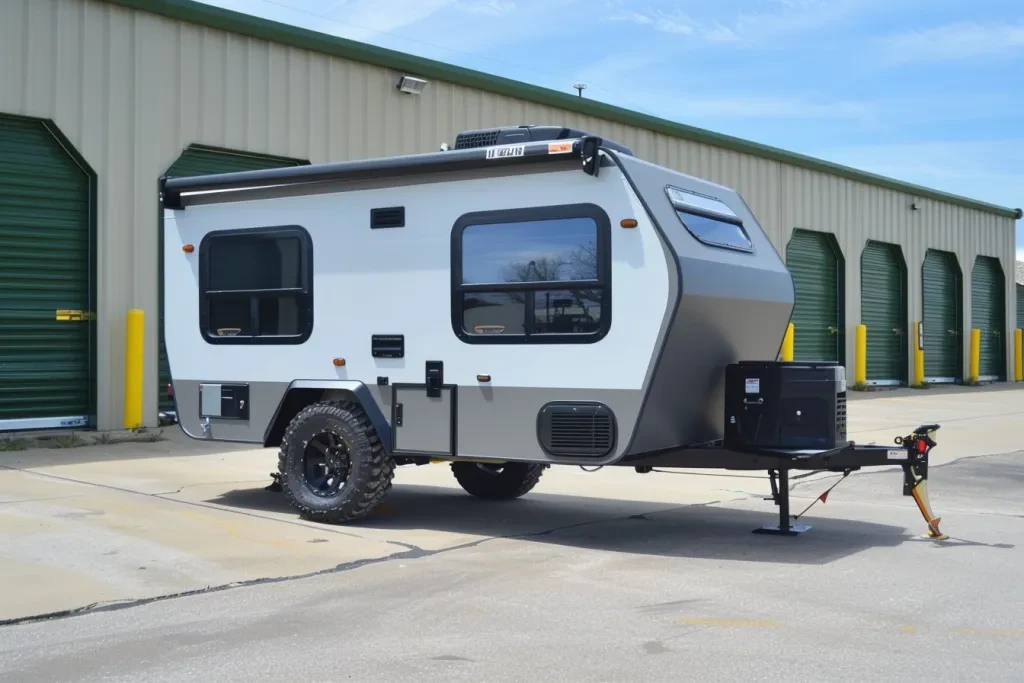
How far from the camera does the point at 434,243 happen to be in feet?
28.3

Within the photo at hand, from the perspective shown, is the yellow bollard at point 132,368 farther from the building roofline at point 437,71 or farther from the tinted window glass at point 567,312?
the tinted window glass at point 567,312

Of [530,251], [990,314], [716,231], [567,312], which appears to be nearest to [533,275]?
[530,251]

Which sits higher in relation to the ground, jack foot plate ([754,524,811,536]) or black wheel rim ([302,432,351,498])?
black wheel rim ([302,432,351,498])

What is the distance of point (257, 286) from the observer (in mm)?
9477

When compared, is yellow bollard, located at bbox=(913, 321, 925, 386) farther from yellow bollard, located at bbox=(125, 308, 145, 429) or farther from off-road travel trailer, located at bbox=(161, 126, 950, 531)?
off-road travel trailer, located at bbox=(161, 126, 950, 531)

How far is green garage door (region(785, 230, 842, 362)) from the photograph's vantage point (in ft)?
88.6

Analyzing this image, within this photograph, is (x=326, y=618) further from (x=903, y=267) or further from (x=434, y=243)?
(x=903, y=267)

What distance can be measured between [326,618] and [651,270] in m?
3.17

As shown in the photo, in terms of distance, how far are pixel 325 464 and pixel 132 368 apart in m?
6.80

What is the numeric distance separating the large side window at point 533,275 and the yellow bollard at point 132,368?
7.72 meters

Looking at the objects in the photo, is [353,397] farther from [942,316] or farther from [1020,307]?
[1020,307]

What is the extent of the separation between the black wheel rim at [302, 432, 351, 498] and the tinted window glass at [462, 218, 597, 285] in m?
1.68

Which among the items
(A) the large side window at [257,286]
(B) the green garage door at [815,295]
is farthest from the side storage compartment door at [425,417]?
A: (B) the green garage door at [815,295]

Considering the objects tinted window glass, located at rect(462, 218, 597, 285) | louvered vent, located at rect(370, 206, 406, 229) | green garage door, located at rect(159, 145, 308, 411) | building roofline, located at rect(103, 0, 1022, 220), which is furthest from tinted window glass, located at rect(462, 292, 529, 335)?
building roofline, located at rect(103, 0, 1022, 220)
